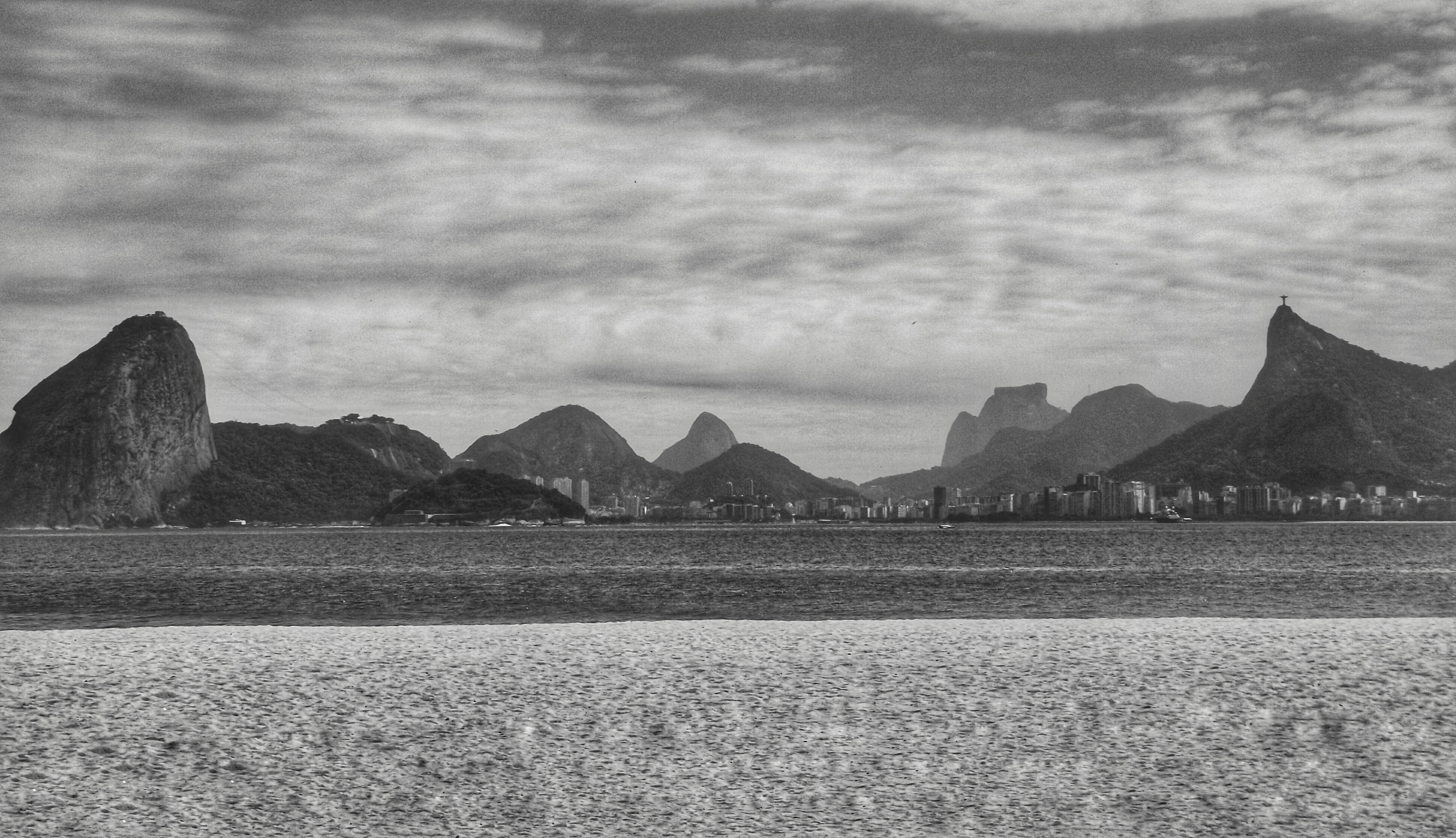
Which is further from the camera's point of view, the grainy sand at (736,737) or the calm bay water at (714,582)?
the calm bay water at (714,582)

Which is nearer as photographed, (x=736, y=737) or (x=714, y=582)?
(x=736, y=737)

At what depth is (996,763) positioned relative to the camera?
1159 cm

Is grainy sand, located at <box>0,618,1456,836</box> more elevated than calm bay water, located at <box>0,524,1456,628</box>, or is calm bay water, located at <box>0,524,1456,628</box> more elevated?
grainy sand, located at <box>0,618,1456,836</box>

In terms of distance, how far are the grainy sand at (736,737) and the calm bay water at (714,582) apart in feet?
55.5

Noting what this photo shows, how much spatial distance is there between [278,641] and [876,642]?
8183 millimetres

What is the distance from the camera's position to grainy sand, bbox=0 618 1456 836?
10578mm

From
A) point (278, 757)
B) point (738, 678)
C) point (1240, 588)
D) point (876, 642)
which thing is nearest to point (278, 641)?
point (278, 757)

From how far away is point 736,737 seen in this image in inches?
481

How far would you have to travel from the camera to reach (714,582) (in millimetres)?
51625

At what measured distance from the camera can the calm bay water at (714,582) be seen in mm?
34969

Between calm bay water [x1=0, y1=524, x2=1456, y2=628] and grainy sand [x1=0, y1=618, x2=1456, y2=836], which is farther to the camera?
calm bay water [x1=0, y1=524, x2=1456, y2=628]

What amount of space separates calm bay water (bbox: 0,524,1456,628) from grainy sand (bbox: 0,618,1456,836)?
1692 cm

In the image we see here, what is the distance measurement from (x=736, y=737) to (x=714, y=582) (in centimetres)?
3960

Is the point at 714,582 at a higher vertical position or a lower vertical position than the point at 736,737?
lower
